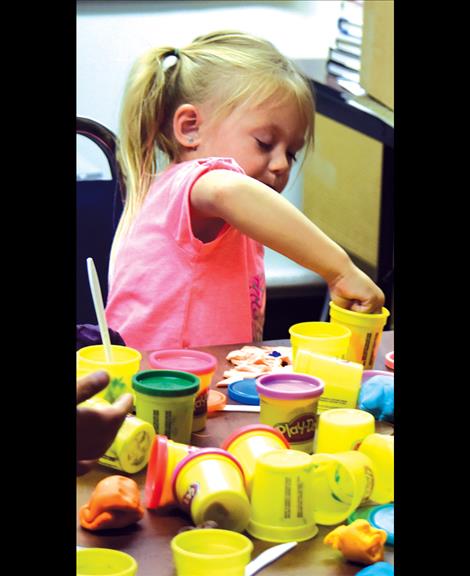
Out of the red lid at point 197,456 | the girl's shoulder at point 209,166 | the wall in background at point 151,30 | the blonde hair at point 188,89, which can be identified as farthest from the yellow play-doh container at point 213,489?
the wall in background at point 151,30

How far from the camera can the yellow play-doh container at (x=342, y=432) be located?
1061 mm

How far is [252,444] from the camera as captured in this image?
38.8 inches

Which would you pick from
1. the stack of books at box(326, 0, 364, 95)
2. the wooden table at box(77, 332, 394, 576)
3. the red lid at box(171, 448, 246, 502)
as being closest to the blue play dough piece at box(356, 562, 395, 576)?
the wooden table at box(77, 332, 394, 576)

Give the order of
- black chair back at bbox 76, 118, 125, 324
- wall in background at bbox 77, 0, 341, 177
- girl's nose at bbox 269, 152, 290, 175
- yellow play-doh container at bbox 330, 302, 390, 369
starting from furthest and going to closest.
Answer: wall in background at bbox 77, 0, 341, 177 < black chair back at bbox 76, 118, 125, 324 < girl's nose at bbox 269, 152, 290, 175 < yellow play-doh container at bbox 330, 302, 390, 369

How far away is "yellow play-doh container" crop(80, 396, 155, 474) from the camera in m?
1.04

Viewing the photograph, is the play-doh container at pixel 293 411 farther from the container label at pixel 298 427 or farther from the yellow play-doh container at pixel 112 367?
the yellow play-doh container at pixel 112 367

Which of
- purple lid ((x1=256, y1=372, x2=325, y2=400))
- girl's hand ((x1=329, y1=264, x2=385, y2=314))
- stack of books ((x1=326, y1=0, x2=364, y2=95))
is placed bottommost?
purple lid ((x1=256, y1=372, x2=325, y2=400))

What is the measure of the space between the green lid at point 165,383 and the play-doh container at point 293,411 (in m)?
0.08

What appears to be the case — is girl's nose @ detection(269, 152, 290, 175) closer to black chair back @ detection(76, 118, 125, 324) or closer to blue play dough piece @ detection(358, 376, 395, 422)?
black chair back @ detection(76, 118, 125, 324)

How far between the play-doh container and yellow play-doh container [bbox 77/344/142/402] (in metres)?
0.17

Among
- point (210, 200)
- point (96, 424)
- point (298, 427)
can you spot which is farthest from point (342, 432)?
point (210, 200)

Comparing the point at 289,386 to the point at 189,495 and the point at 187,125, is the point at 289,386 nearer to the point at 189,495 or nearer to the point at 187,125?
the point at 189,495
